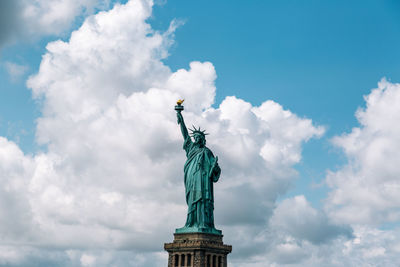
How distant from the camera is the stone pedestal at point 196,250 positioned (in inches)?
3177

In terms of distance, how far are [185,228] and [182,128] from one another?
15.8 meters

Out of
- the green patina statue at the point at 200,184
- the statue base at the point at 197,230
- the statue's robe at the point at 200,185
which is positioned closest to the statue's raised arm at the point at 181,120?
the green patina statue at the point at 200,184

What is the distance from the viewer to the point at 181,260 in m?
82.2

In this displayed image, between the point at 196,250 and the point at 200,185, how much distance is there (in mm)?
9607

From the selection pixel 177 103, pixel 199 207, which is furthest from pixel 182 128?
pixel 199 207

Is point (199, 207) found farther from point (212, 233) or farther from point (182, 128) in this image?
point (182, 128)

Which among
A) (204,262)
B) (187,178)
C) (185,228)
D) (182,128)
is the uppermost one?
(182,128)

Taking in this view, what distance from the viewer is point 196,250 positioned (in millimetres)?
80812

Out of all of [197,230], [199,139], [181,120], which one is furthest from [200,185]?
[181,120]

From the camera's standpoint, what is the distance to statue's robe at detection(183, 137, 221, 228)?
8419 cm

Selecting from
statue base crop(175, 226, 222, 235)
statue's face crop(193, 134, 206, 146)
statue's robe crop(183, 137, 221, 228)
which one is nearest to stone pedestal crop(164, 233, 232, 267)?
statue base crop(175, 226, 222, 235)

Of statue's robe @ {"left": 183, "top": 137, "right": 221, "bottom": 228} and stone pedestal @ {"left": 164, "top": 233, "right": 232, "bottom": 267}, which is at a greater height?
statue's robe @ {"left": 183, "top": 137, "right": 221, "bottom": 228}

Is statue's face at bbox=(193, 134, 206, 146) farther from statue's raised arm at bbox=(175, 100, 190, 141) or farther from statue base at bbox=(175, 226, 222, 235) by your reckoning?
statue base at bbox=(175, 226, 222, 235)

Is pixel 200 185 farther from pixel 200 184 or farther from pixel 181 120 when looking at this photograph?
pixel 181 120
